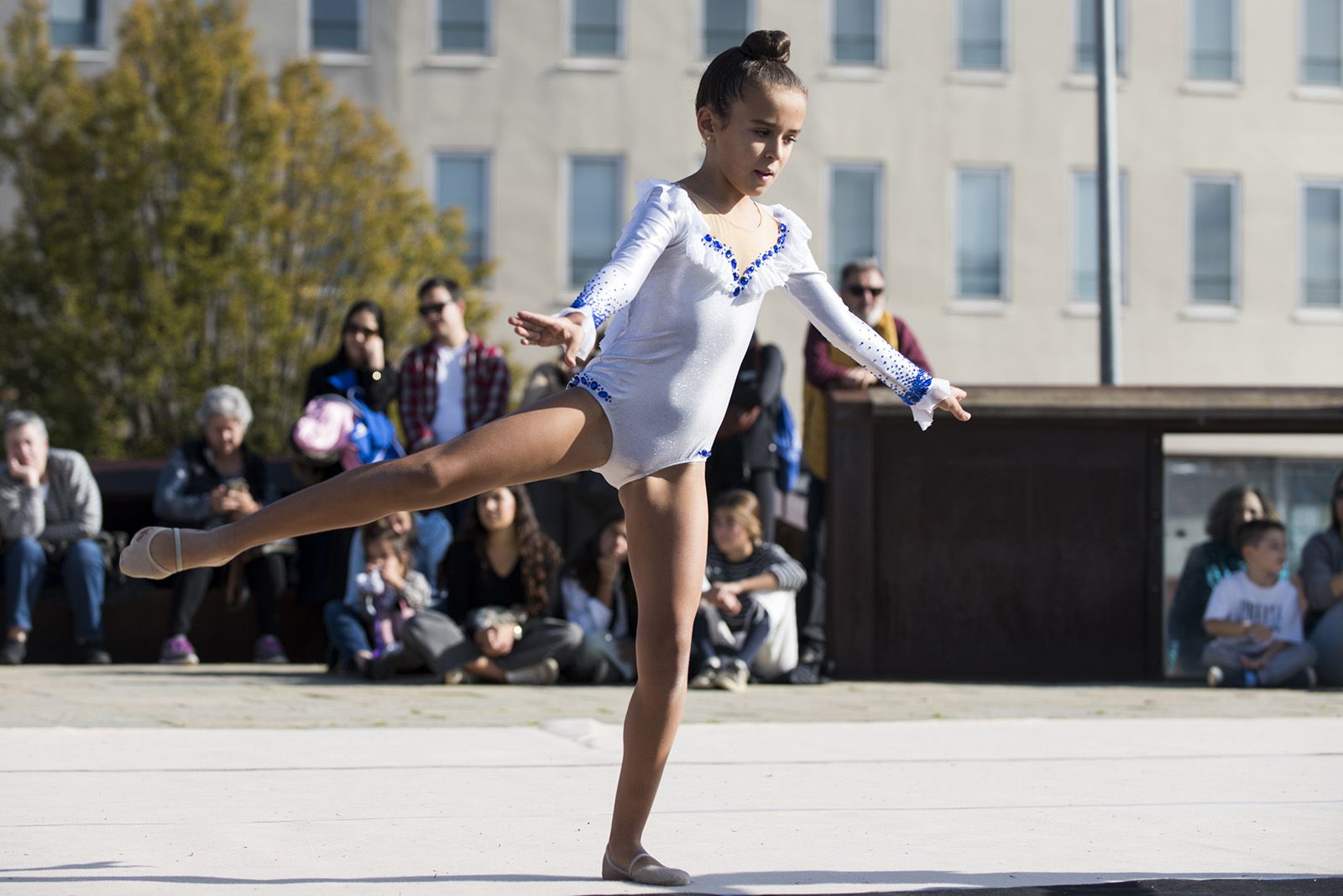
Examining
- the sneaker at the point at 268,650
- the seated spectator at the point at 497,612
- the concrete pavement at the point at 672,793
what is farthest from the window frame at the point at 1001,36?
the concrete pavement at the point at 672,793

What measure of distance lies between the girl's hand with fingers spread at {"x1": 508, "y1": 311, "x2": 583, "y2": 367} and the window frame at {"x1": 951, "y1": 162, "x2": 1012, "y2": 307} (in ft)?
94.3

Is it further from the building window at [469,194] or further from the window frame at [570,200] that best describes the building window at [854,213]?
the building window at [469,194]

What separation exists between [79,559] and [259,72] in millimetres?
18366

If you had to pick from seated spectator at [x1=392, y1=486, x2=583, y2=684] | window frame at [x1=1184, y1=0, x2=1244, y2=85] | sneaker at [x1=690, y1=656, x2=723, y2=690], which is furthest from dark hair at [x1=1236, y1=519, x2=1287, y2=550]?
window frame at [x1=1184, y1=0, x2=1244, y2=85]

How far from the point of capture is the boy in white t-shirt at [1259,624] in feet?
34.6

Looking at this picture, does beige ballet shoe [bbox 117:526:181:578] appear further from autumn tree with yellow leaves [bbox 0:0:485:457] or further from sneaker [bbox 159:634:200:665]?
autumn tree with yellow leaves [bbox 0:0:485:457]

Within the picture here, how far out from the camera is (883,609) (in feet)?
35.6

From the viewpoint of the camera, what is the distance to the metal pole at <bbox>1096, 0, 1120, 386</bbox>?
16.4 meters

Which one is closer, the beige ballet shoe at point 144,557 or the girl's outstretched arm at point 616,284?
the girl's outstretched arm at point 616,284

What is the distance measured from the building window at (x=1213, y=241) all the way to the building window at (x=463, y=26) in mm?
12445

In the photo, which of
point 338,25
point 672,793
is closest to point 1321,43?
point 338,25

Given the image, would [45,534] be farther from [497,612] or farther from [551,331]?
[551,331]

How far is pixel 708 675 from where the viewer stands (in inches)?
390

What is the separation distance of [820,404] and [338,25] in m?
22.4
